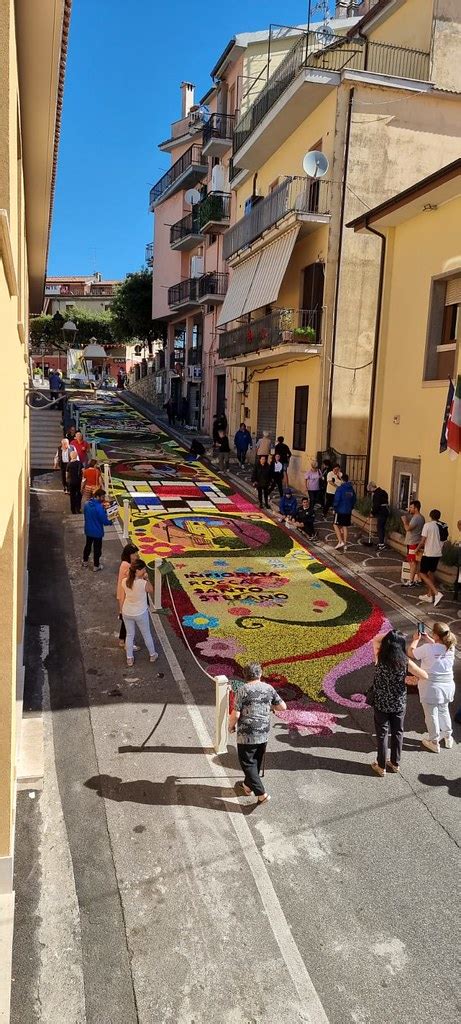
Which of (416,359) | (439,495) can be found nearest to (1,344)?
(439,495)

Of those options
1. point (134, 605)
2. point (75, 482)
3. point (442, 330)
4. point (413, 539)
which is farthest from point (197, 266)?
point (134, 605)

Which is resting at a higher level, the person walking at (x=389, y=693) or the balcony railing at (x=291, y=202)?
the balcony railing at (x=291, y=202)

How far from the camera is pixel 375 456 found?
57.7ft

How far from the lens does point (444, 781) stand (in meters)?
6.51

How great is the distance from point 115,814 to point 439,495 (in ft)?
35.2

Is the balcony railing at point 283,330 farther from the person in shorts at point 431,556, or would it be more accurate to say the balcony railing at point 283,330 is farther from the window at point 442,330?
the person in shorts at point 431,556

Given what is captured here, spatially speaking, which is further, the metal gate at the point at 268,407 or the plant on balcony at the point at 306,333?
the metal gate at the point at 268,407

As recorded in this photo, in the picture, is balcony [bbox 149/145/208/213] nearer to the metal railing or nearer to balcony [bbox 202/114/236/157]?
balcony [bbox 202/114/236/157]

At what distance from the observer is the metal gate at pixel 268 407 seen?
81.9 ft

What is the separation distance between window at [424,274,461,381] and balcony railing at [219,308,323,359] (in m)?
5.45

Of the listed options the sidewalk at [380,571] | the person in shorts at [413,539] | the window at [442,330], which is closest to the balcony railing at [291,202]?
the window at [442,330]

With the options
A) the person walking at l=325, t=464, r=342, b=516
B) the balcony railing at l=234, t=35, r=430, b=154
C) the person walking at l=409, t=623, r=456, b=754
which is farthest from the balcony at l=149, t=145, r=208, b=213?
the person walking at l=409, t=623, r=456, b=754

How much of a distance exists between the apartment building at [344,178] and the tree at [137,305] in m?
29.3

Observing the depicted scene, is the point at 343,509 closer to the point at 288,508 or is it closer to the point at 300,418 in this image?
the point at 288,508
